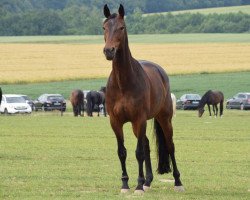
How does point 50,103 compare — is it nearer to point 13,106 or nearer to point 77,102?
point 13,106

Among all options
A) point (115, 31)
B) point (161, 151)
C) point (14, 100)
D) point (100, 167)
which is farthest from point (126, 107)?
point (14, 100)

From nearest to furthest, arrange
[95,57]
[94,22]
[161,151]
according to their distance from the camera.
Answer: [161,151] < [95,57] < [94,22]

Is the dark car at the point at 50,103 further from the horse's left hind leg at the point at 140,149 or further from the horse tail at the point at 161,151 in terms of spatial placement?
the horse's left hind leg at the point at 140,149

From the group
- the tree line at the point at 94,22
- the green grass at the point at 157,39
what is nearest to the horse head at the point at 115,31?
the green grass at the point at 157,39

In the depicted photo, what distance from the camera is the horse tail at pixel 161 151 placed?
57.0 feet

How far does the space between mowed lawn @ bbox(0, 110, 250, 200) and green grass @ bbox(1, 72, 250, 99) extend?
52361 millimetres

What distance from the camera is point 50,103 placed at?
2793 inches

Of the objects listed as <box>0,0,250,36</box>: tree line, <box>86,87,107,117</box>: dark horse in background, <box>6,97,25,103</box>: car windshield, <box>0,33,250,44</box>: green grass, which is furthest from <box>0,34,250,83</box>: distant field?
<box>86,87,107,117</box>: dark horse in background

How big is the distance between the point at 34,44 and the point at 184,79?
128ft

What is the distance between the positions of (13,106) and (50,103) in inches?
163

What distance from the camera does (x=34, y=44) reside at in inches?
5148

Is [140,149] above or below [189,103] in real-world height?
above

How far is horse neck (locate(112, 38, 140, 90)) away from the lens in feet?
50.6

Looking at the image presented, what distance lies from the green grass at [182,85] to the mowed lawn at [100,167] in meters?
52.4
